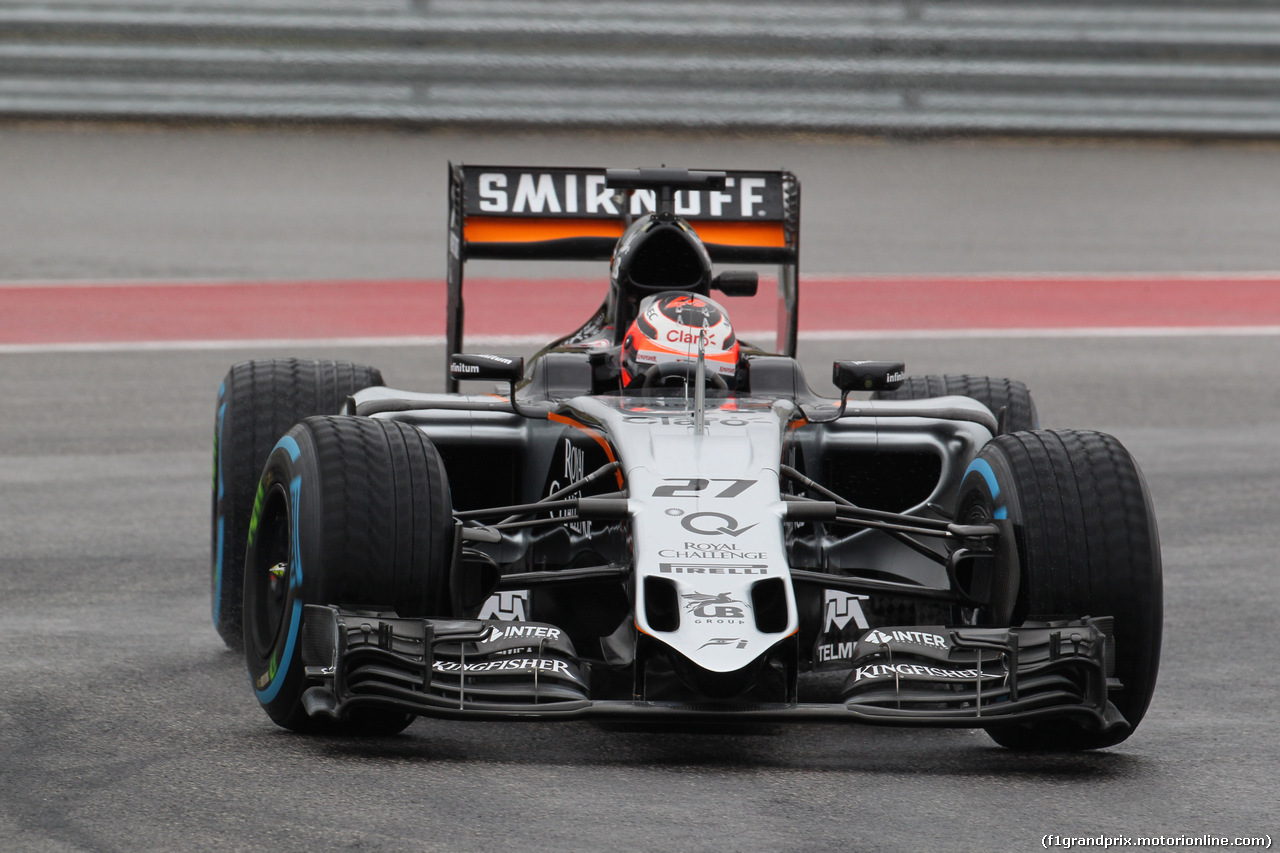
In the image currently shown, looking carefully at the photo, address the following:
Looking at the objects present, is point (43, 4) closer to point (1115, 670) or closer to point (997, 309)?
point (997, 309)

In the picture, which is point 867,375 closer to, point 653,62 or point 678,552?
point 678,552

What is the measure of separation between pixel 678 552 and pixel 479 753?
0.74 m

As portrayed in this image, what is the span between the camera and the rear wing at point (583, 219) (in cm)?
838

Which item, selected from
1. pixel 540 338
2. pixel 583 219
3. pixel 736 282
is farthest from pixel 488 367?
pixel 540 338

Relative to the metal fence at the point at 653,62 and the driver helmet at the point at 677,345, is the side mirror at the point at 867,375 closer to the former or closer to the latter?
the driver helmet at the point at 677,345

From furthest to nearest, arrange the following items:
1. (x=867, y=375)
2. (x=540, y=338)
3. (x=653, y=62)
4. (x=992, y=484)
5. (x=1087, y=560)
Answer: (x=653, y=62)
(x=540, y=338)
(x=867, y=375)
(x=992, y=484)
(x=1087, y=560)

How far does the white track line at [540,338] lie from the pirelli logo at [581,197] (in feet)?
17.7

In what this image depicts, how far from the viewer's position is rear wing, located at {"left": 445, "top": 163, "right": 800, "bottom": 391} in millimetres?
8383

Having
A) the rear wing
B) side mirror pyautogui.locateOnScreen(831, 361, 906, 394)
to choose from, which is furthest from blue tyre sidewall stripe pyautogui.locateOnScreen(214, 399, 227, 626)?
side mirror pyautogui.locateOnScreen(831, 361, 906, 394)

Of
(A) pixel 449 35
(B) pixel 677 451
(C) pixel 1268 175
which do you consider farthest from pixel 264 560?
(C) pixel 1268 175

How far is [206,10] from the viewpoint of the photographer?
2277 cm

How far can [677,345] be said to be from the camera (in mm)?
6680

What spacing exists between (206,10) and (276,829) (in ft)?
63.8

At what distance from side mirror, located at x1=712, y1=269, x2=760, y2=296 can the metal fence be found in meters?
15.6
